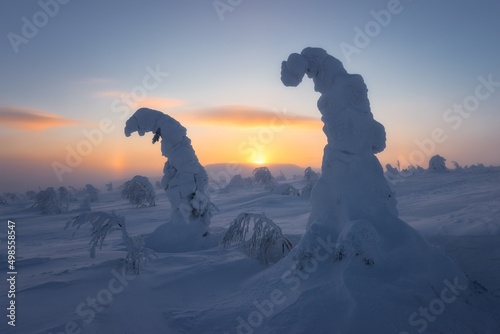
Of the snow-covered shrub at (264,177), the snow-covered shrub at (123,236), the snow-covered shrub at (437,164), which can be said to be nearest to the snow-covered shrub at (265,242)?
the snow-covered shrub at (123,236)

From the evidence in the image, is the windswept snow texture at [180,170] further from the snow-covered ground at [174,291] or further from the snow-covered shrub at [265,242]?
the snow-covered shrub at [265,242]

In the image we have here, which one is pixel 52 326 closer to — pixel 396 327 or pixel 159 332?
pixel 159 332

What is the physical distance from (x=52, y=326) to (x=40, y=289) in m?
1.74

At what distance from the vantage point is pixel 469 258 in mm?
6809

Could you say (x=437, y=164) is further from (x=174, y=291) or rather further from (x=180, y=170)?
(x=174, y=291)

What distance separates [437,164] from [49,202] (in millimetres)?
46597

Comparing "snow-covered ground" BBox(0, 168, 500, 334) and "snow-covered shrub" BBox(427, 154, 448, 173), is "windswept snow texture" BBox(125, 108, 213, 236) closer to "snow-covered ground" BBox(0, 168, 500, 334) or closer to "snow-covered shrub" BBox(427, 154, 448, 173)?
"snow-covered ground" BBox(0, 168, 500, 334)

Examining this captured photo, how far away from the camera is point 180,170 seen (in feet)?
42.1

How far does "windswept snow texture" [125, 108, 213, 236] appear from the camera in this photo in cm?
1273

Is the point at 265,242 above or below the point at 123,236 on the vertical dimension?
below

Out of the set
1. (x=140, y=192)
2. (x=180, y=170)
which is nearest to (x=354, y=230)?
(x=180, y=170)

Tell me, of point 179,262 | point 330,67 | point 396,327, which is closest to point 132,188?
point 179,262

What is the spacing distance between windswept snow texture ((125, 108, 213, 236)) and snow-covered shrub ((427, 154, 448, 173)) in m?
38.0

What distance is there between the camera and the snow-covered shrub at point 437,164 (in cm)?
3994
